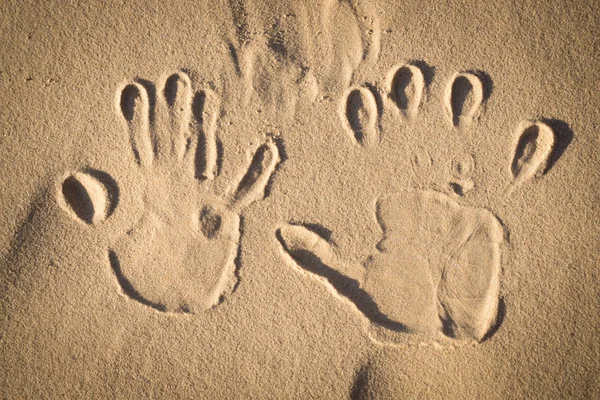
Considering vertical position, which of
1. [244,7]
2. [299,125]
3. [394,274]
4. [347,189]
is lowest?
[394,274]

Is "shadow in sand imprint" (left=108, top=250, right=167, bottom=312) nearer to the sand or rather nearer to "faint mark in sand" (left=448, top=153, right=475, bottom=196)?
the sand

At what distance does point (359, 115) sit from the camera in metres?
1.28

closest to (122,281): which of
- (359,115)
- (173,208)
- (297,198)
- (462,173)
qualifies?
(173,208)

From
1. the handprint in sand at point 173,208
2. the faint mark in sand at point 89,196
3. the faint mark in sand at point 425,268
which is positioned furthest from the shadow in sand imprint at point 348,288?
the faint mark in sand at point 89,196

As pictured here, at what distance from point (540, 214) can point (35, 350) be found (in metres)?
1.60

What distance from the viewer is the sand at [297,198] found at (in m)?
1.24

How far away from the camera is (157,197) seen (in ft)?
4.16

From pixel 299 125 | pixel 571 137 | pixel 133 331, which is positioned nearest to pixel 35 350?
pixel 133 331

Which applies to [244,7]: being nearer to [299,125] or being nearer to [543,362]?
[299,125]

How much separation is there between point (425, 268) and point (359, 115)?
1.69 ft

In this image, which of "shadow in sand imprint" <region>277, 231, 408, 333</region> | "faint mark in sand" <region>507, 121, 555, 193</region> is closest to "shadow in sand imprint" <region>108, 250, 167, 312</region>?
"shadow in sand imprint" <region>277, 231, 408, 333</region>

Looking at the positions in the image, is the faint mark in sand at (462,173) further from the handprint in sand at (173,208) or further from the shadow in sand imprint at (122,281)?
the shadow in sand imprint at (122,281)

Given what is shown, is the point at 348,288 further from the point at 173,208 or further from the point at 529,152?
the point at 529,152

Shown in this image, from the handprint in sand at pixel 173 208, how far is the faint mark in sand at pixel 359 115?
25cm
